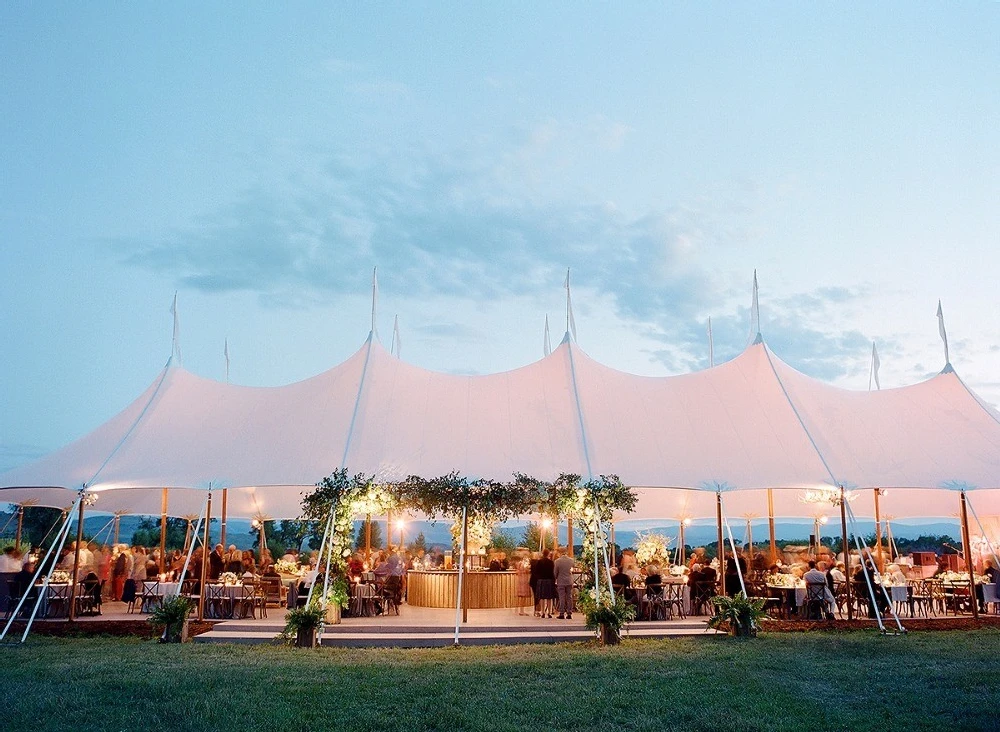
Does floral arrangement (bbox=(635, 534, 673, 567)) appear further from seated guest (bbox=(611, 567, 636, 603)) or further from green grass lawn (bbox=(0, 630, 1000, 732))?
green grass lawn (bbox=(0, 630, 1000, 732))

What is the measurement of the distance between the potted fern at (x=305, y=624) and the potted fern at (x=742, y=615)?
577cm

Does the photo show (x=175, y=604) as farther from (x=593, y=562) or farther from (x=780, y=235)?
(x=780, y=235)

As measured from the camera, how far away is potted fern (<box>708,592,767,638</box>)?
1190 cm

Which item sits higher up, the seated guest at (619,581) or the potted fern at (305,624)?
the seated guest at (619,581)

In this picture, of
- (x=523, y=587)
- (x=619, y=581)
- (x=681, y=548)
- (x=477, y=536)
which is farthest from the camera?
(x=681, y=548)

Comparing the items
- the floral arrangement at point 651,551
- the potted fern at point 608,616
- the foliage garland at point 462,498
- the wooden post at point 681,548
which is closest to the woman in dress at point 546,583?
the foliage garland at point 462,498

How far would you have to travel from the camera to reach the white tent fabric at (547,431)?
12.5m

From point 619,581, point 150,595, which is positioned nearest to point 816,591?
point 619,581

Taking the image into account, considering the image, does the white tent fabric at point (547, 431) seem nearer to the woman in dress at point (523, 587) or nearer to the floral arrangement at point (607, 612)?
the floral arrangement at point (607, 612)

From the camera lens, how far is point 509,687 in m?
8.30

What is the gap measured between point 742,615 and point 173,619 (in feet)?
27.0

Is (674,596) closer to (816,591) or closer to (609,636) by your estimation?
(816,591)

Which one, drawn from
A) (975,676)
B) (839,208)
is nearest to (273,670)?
(975,676)

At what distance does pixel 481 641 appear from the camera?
11461 millimetres
